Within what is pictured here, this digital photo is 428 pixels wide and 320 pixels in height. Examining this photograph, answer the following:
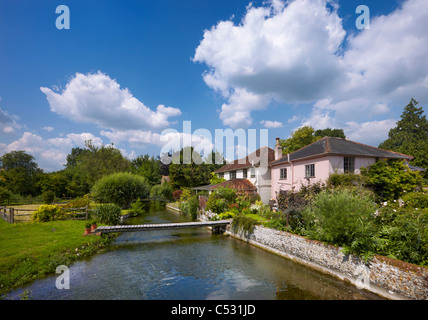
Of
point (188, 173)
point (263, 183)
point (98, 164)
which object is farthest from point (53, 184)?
point (263, 183)

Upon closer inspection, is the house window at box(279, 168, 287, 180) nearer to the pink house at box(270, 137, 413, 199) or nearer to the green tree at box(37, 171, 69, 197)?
the pink house at box(270, 137, 413, 199)

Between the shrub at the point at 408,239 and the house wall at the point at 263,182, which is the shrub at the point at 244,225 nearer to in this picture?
the shrub at the point at 408,239

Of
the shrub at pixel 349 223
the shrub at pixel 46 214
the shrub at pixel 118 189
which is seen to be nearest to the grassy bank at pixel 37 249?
the shrub at pixel 46 214

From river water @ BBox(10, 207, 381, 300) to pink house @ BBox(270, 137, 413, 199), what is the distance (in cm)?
906

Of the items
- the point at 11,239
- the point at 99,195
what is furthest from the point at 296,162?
the point at 99,195

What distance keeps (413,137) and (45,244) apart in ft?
234

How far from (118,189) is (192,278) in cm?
2122

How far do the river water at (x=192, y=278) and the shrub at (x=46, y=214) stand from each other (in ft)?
26.9

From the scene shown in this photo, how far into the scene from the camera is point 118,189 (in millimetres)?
26859

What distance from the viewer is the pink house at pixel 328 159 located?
16719 mm

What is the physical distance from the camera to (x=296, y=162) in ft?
67.2

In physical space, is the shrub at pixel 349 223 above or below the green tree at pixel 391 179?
below
